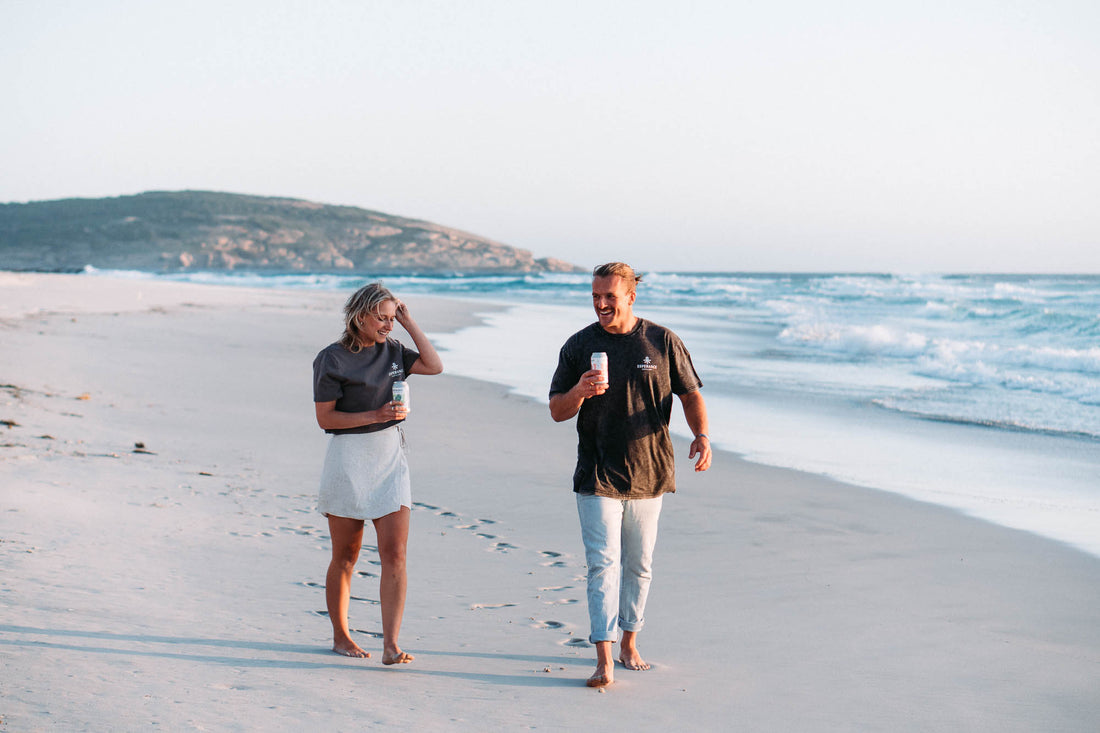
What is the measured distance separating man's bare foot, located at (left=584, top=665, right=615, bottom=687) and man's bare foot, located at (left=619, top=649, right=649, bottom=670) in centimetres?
21

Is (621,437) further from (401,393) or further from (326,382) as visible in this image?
(326,382)

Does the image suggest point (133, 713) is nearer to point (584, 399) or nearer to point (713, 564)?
point (584, 399)

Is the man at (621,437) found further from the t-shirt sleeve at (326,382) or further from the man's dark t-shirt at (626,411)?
the t-shirt sleeve at (326,382)

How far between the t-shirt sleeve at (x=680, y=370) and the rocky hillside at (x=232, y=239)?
9917 cm

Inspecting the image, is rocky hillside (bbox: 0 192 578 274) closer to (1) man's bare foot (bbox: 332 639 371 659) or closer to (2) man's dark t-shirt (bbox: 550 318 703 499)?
(1) man's bare foot (bbox: 332 639 371 659)

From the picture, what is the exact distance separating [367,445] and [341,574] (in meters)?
0.56

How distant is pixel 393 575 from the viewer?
3.80 metres

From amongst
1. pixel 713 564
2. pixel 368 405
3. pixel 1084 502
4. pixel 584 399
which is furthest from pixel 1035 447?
pixel 368 405

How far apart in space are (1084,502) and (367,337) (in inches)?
232

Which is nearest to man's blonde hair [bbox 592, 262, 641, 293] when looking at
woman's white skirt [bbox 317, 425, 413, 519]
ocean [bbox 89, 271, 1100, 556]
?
woman's white skirt [bbox 317, 425, 413, 519]

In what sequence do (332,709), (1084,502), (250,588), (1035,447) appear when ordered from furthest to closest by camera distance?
(1035,447)
(1084,502)
(250,588)
(332,709)

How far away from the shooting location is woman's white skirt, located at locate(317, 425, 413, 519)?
372 cm

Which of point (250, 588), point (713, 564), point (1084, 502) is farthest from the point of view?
point (1084, 502)

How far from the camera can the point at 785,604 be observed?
4633 millimetres
